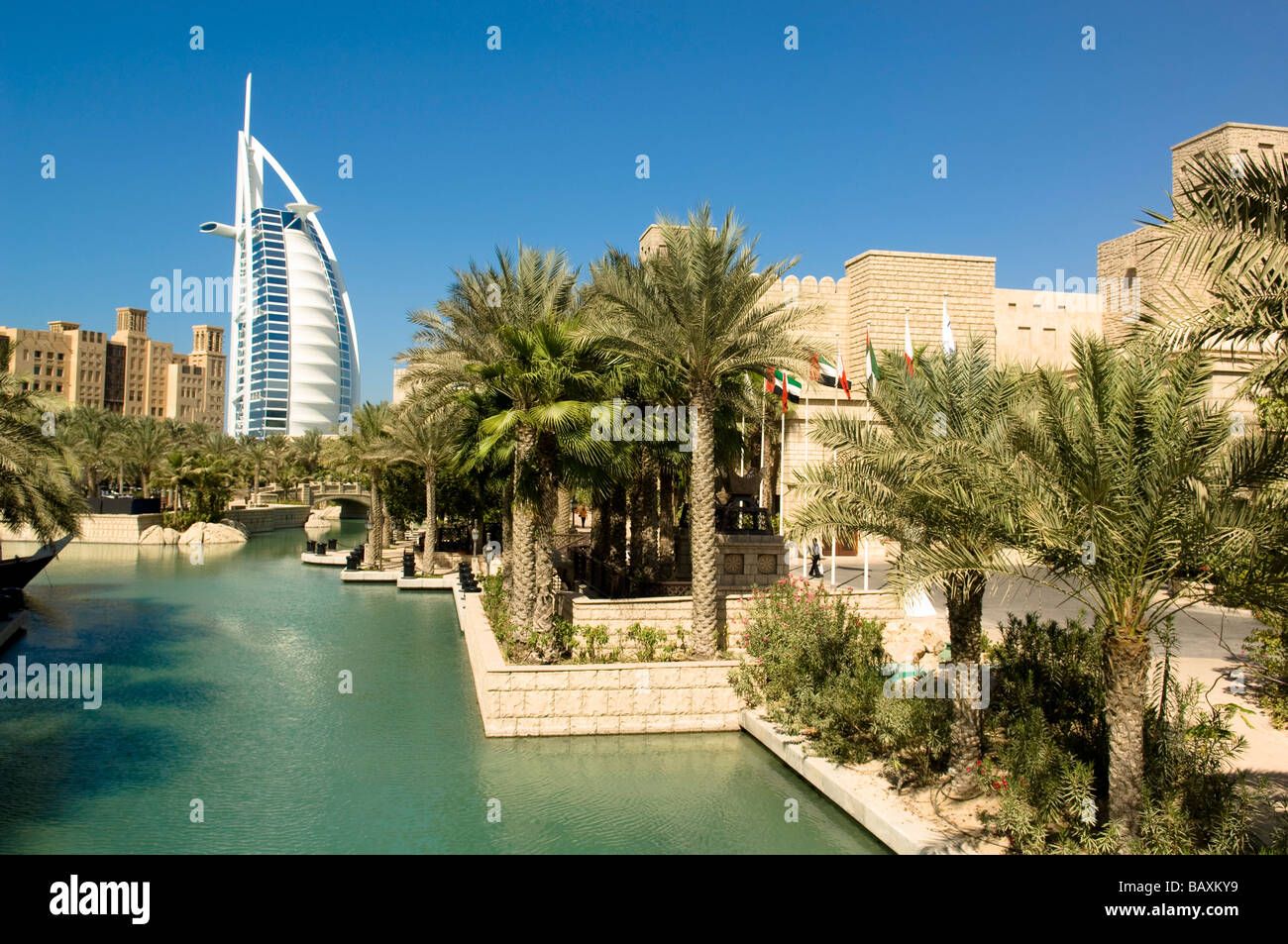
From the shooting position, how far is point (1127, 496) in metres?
6.32

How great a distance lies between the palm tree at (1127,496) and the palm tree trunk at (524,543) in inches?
291

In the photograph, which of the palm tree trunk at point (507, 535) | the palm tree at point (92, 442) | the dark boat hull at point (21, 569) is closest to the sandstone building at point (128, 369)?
the palm tree at point (92, 442)

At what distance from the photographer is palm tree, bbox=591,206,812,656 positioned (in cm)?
1229

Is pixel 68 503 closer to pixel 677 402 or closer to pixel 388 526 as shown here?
pixel 677 402

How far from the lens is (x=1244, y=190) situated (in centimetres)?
562

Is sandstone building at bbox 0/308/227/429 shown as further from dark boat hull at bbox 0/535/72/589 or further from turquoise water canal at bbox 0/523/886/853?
turquoise water canal at bbox 0/523/886/853

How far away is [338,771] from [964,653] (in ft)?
24.8

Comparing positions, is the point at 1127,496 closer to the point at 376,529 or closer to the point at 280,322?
the point at 376,529

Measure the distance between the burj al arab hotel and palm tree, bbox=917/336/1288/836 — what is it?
394 feet

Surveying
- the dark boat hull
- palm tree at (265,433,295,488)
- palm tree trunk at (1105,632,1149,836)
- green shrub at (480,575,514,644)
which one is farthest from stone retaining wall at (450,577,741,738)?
palm tree at (265,433,295,488)

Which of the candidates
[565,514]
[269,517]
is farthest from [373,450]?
[269,517]
